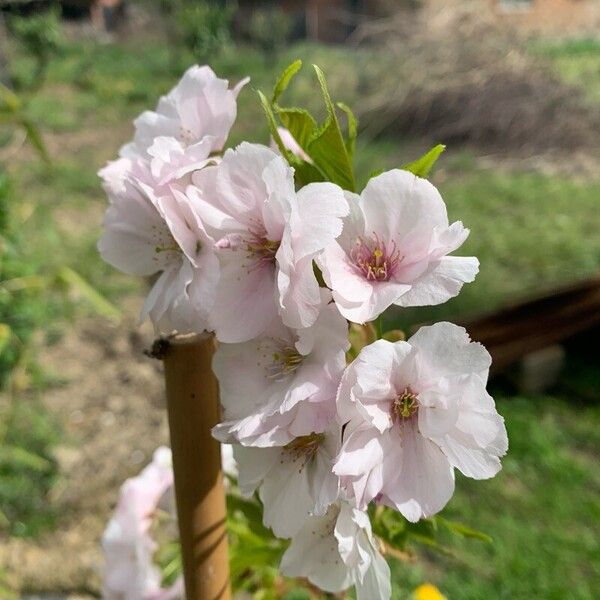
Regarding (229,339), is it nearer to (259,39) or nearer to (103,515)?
(103,515)

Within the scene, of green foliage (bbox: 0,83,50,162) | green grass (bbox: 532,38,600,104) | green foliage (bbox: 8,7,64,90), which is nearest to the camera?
green foliage (bbox: 0,83,50,162)

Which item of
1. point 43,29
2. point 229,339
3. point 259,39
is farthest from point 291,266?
point 259,39

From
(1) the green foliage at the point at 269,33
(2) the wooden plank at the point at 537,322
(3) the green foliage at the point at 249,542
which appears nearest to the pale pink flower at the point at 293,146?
(3) the green foliage at the point at 249,542

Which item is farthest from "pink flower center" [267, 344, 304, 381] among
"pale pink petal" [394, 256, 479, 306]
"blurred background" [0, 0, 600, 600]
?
"blurred background" [0, 0, 600, 600]

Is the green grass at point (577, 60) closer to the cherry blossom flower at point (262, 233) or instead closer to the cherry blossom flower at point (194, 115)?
the cherry blossom flower at point (194, 115)

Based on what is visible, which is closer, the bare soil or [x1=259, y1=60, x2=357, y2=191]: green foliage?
[x1=259, y1=60, x2=357, y2=191]: green foliage

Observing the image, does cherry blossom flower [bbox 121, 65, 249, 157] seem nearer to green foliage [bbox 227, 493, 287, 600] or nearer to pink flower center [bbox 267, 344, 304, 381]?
pink flower center [bbox 267, 344, 304, 381]

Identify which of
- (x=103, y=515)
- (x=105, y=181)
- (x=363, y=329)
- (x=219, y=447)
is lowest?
(x=103, y=515)
